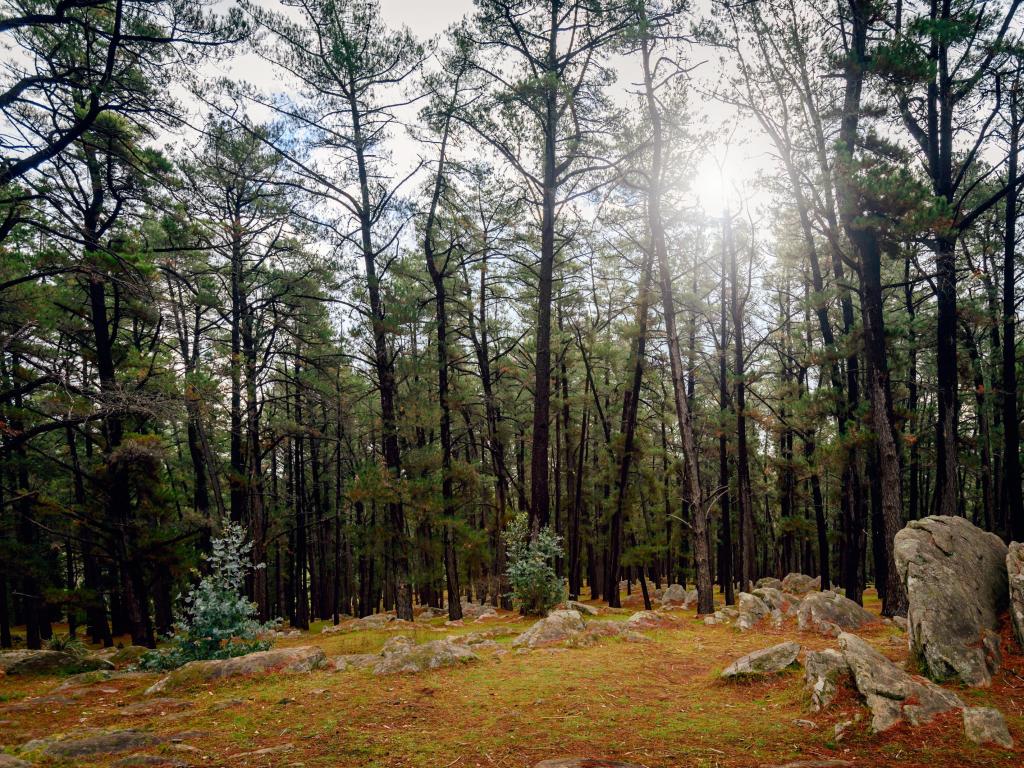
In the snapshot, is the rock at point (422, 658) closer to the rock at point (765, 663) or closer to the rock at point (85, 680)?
the rock at point (765, 663)

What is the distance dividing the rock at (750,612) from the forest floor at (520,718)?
252cm

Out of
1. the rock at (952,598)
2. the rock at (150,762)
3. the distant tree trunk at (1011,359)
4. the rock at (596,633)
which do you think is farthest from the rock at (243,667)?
the distant tree trunk at (1011,359)

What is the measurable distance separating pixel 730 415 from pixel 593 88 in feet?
34.4

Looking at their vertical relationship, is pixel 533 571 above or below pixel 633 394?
below

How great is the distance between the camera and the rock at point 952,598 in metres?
5.08

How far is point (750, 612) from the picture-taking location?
982 centimetres

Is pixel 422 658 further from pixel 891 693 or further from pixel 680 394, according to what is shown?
pixel 680 394

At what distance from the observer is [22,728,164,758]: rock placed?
4.06 metres

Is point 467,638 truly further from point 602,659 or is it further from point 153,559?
point 153,559

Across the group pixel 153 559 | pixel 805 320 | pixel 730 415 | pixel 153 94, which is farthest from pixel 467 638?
pixel 805 320

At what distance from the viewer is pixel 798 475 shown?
19250 millimetres

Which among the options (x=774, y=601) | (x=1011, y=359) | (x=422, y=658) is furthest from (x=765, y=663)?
(x=1011, y=359)

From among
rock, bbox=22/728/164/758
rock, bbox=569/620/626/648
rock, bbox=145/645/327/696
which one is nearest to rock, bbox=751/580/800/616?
rock, bbox=569/620/626/648

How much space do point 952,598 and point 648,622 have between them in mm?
5602
